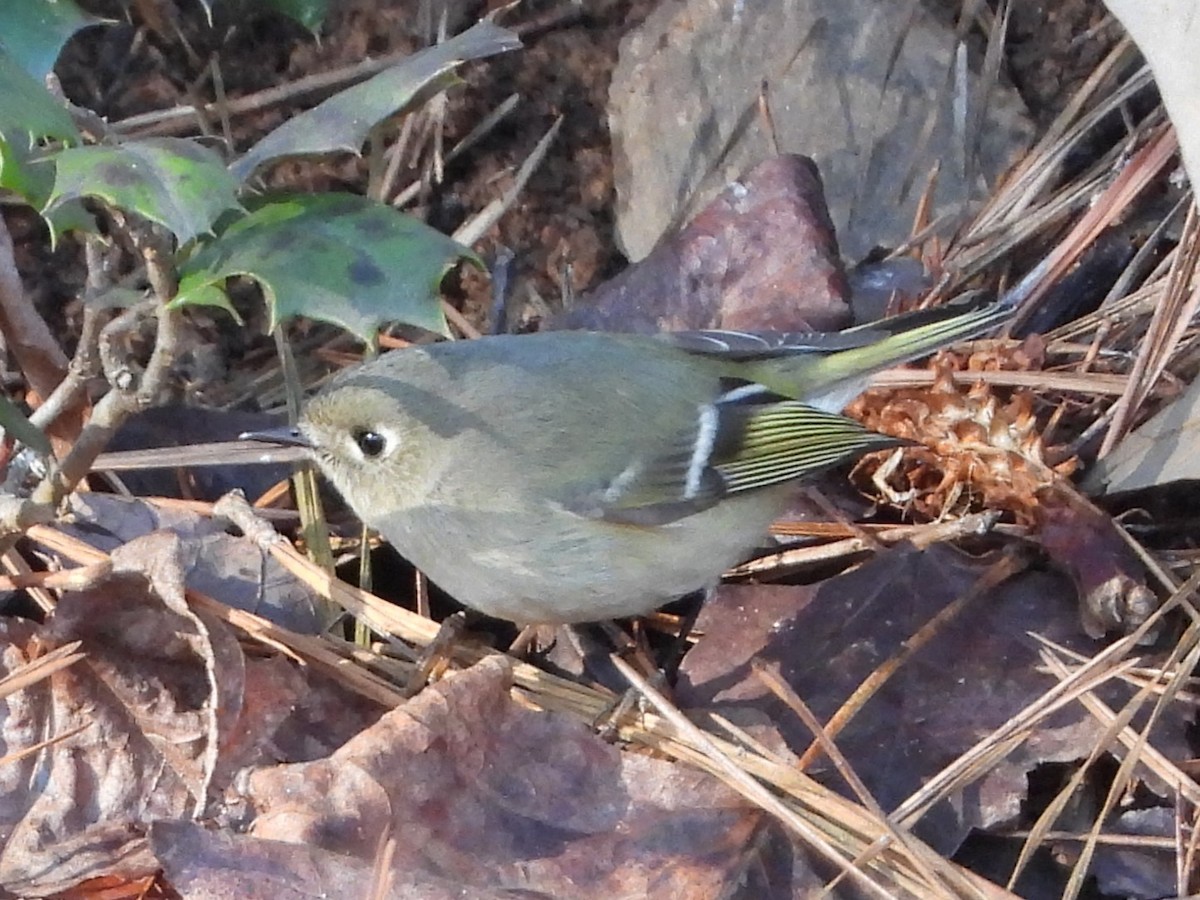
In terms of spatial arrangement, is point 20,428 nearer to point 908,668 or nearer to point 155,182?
point 155,182

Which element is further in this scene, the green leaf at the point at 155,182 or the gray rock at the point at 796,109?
the gray rock at the point at 796,109

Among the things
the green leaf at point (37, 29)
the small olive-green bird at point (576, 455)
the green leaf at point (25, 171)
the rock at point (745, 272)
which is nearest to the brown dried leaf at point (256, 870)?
the small olive-green bird at point (576, 455)

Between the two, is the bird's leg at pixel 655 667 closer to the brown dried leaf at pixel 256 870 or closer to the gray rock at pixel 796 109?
the brown dried leaf at pixel 256 870

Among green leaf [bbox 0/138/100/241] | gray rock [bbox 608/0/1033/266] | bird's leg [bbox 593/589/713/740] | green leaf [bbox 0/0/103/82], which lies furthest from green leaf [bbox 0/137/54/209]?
gray rock [bbox 608/0/1033/266]

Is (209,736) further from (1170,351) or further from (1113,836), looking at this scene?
(1170,351)

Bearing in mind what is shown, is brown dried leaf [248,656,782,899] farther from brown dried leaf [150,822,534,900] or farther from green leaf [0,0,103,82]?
green leaf [0,0,103,82]

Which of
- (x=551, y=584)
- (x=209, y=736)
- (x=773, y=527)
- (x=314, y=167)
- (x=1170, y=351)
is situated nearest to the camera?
(x=209, y=736)

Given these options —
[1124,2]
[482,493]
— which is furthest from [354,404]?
[1124,2]
